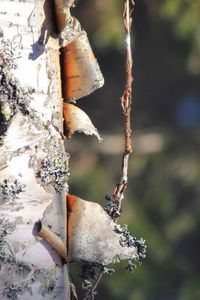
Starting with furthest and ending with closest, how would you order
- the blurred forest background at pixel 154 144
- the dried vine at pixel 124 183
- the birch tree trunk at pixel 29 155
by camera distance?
1. the blurred forest background at pixel 154 144
2. the dried vine at pixel 124 183
3. the birch tree trunk at pixel 29 155

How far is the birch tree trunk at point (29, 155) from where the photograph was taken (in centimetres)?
164

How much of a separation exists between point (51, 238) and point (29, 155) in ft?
0.42

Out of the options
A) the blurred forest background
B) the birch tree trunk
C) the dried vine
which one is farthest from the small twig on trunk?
the blurred forest background

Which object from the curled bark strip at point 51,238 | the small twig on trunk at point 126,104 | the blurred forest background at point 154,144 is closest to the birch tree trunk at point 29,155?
the curled bark strip at point 51,238

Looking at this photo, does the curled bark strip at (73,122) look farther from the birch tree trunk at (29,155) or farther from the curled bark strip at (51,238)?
the curled bark strip at (51,238)

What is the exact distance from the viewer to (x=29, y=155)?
1.69 metres

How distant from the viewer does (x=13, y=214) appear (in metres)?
1.64

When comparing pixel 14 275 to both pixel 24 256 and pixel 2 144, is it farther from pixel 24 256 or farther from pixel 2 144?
pixel 2 144

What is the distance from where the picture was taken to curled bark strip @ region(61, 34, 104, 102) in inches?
70.9

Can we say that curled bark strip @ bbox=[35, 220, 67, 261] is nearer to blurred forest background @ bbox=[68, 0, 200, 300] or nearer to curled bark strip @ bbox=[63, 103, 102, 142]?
curled bark strip @ bbox=[63, 103, 102, 142]

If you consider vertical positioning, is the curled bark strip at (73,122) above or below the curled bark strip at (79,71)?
below

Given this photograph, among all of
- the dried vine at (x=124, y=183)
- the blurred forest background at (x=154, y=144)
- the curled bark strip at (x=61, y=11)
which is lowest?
the blurred forest background at (x=154, y=144)

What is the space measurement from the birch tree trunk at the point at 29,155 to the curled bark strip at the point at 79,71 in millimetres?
52

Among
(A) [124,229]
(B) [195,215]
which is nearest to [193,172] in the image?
(B) [195,215]
